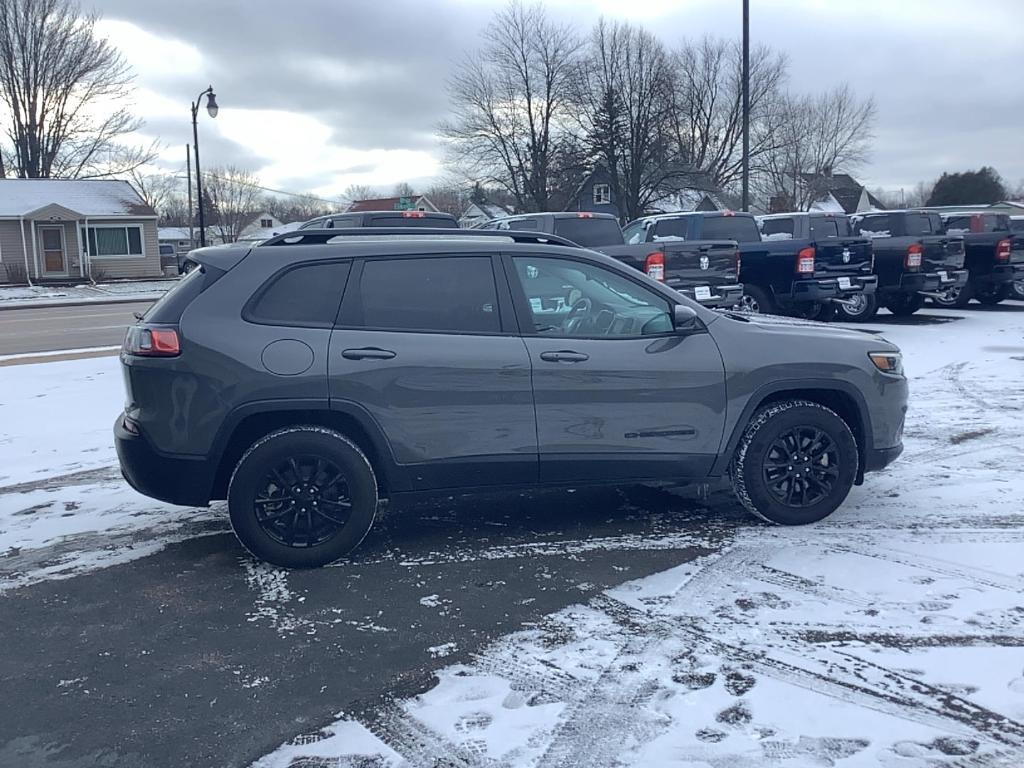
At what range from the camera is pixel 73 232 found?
39.4 meters

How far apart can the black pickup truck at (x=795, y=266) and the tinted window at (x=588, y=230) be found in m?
1.27

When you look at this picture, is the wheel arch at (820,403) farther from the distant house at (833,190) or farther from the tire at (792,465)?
the distant house at (833,190)

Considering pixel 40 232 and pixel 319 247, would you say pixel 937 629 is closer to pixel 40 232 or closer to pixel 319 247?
pixel 319 247

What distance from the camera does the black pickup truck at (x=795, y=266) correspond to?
15.2 metres

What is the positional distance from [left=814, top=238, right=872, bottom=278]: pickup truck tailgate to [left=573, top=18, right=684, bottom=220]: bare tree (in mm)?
26784

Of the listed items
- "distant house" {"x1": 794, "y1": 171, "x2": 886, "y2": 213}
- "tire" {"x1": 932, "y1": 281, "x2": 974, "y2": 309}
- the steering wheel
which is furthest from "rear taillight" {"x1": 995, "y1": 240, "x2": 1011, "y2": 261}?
"distant house" {"x1": 794, "y1": 171, "x2": 886, "y2": 213}

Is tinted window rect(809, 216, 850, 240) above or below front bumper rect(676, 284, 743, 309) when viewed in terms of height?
above

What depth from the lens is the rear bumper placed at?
486 cm

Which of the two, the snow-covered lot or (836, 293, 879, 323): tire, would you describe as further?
(836, 293, 879, 323): tire

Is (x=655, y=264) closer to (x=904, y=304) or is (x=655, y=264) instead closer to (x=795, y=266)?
(x=795, y=266)

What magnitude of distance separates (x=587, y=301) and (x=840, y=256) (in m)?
11.4

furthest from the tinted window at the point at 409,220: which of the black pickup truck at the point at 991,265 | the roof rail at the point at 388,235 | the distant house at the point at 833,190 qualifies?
the distant house at the point at 833,190

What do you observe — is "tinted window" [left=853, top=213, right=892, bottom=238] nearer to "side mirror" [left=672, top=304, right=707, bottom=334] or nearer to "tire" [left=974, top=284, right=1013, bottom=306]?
"tire" [left=974, top=284, right=1013, bottom=306]

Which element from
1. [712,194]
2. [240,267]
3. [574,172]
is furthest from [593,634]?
[712,194]
